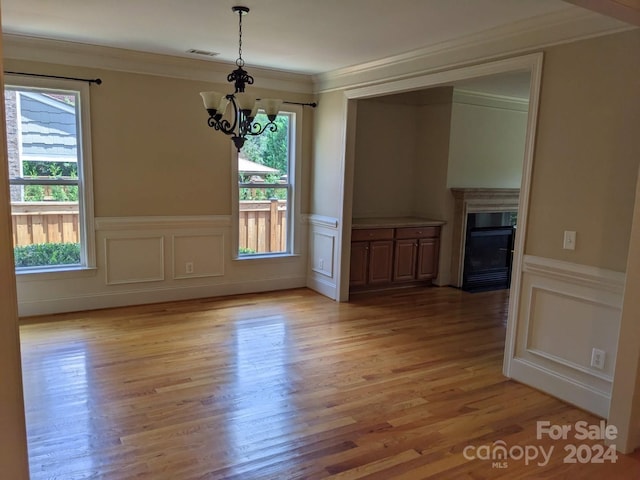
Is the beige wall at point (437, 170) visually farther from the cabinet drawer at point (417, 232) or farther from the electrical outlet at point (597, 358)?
the electrical outlet at point (597, 358)

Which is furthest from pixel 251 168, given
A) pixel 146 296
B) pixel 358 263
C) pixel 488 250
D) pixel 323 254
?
pixel 488 250

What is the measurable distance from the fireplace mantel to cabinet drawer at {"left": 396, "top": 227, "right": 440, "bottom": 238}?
0.87ft

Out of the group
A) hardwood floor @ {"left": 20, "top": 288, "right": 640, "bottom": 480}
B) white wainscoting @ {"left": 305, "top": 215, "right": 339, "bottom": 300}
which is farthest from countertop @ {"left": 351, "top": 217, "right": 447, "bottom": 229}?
hardwood floor @ {"left": 20, "top": 288, "right": 640, "bottom": 480}

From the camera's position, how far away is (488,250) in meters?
6.50

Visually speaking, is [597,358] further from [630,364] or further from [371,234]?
[371,234]

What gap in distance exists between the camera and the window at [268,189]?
18.4 ft

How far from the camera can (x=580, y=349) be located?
123 inches

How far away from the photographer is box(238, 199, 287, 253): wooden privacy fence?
5695 mm

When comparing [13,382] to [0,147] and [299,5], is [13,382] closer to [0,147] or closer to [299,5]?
[0,147]

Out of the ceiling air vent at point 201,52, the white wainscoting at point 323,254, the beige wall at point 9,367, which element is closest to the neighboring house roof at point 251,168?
the white wainscoting at point 323,254

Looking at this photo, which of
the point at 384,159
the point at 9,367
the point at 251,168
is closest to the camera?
the point at 9,367

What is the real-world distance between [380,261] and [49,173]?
12.4 ft

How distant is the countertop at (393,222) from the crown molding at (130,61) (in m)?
1.81

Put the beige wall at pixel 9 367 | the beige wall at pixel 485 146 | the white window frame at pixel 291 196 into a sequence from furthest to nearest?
the beige wall at pixel 485 146 → the white window frame at pixel 291 196 → the beige wall at pixel 9 367
